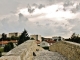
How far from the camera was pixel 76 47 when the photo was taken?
9469 mm

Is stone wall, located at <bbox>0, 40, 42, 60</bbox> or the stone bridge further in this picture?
the stone bridge

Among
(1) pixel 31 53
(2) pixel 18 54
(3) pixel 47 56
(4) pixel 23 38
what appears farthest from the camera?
(4) pixel 23 38

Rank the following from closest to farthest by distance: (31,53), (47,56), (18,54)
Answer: (18,54) < (31,53) < (47,56)

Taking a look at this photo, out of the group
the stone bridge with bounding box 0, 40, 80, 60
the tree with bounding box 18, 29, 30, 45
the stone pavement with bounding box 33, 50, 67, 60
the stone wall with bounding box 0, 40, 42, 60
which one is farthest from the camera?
the tree with bounding box 18, 29, 30, 45

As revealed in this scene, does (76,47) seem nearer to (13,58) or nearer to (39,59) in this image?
(39,59)

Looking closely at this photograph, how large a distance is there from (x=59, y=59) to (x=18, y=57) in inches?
240

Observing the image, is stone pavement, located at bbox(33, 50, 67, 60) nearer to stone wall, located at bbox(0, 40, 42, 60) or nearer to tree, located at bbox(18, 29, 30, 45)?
stone wall, located at bbox(0, 40, 42, 60)

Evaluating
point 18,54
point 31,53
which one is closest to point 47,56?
point 31,53

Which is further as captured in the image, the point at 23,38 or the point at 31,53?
the point at 23,38

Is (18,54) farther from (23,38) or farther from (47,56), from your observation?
(23,38)

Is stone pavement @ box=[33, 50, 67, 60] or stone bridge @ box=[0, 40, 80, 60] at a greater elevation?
→ stone bridge @ box=[0, 40, 80, 60]

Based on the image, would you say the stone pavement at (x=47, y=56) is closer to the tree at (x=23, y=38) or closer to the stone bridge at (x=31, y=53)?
the stone bridge at (x=31, y=53)

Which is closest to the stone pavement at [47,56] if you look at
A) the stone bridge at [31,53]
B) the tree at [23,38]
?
the stone bridge at [31,53]

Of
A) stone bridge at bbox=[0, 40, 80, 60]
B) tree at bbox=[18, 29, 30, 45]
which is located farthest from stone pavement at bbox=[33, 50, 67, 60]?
tree at bbox=[18, 29, 30, 45]
